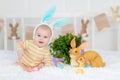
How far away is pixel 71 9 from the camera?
5.86ft

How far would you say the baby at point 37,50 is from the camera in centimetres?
104

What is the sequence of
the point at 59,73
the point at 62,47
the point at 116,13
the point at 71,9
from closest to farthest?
the point at 59,73 < the point at 62,47 < the point at 116,13 < the point at 71,9

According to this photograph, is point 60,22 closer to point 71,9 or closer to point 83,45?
point 83,45

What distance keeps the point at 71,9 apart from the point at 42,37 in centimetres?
79

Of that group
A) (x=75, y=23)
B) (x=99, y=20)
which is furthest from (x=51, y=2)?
(x=99, y=20)

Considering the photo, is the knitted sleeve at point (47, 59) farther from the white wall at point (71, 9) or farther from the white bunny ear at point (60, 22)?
the white wall at point (71, 9)

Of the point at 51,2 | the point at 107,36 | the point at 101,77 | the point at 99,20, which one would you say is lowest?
the point at 101,77

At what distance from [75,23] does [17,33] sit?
47 centimetres

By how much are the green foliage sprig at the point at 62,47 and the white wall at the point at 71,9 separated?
0.63 m

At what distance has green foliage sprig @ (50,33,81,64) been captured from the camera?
3.62 feet

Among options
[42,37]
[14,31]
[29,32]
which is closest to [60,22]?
[42,37]

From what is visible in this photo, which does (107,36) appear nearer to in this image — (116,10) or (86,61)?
(116,10)

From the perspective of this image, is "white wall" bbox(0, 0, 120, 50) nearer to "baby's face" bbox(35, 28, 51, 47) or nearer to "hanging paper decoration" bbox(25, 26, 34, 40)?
"hanging paper decoration" bbox(25, 26, 34, 40)

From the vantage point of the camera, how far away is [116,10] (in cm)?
165
